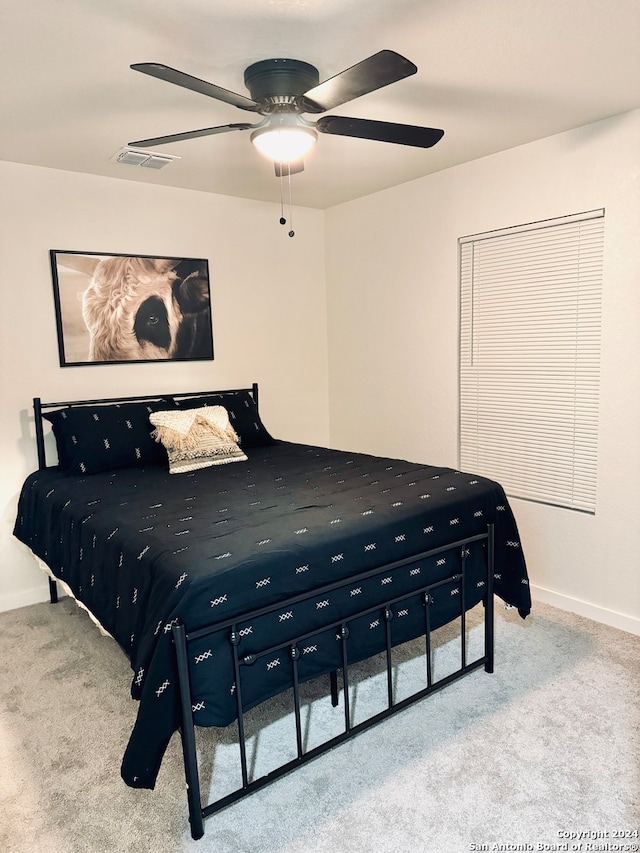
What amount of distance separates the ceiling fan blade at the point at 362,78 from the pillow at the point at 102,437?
2065mm

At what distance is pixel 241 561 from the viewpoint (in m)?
1.83

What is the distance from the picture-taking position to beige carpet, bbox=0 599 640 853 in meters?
1.75

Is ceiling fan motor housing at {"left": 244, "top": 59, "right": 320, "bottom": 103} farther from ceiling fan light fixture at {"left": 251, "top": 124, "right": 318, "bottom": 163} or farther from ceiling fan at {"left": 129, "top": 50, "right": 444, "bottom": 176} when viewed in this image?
ceiling fan light fixture at {"left": 251, "top": 124, "right": 318, "bottom": 163}

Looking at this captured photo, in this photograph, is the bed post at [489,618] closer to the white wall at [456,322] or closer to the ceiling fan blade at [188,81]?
the white wall at [456,322]

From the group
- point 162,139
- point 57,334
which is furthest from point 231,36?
point 57,334

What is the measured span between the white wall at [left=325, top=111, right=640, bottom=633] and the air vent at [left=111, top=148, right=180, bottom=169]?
153 cm

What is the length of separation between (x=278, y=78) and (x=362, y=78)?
0.53 meters

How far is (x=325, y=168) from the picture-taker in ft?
11.4

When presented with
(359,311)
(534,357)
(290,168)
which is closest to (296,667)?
(534,357)

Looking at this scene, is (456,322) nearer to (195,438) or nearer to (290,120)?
(195,438)

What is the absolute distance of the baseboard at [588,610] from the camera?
116 inches

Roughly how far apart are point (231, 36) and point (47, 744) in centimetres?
263

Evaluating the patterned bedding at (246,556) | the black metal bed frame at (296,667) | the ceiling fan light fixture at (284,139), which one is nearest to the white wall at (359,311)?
the patterned bedding at (246,556)

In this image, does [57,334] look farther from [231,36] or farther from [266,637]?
[266,637]
